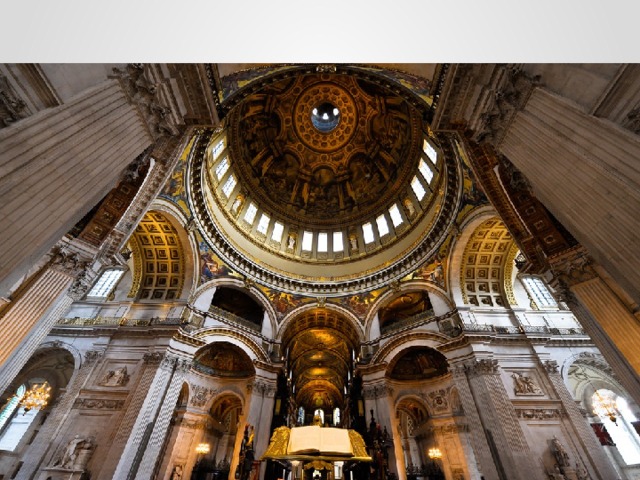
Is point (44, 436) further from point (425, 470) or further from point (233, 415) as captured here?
point (425, 470)

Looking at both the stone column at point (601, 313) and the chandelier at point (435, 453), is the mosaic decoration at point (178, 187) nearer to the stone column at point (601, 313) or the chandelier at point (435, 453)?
the stone column at point (601, 313)

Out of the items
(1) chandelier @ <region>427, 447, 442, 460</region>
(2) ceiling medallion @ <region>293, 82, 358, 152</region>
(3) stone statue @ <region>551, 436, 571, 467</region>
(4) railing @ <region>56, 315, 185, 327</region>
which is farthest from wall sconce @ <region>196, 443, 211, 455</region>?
(2) ceiling medallion @ <region>293, 82, 358, 152</region>

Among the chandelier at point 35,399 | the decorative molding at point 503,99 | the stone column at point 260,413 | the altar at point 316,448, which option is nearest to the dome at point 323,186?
the stone column at point 260,413

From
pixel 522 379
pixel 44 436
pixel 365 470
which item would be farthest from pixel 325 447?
pixel 44 436

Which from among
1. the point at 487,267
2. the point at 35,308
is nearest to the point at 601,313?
the point at 487,267

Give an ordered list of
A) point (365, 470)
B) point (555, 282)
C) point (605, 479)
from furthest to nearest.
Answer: point (365, 470)
point (605, 479)
point (555, 282)

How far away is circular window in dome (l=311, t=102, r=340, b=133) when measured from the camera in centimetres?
2639

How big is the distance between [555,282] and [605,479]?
9.06 meters

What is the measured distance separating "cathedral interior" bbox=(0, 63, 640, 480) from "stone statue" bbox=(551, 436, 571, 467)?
0.24 feet

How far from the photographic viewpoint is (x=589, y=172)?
A: 4879mm

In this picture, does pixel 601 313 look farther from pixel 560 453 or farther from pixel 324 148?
pixel 324 148

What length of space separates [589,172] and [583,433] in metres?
13.7

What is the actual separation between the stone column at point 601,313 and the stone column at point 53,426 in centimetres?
1978

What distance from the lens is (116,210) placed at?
29.8ft
